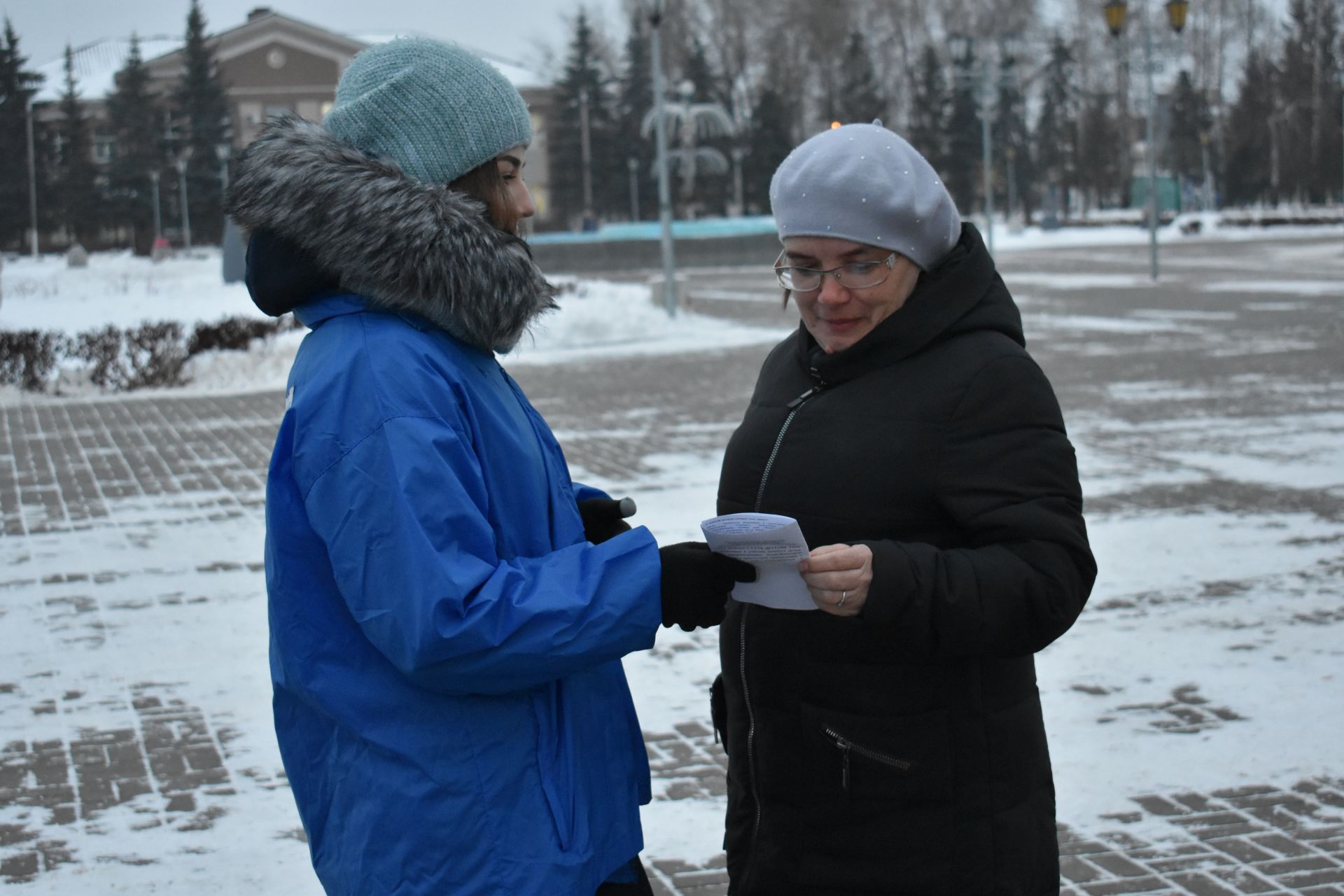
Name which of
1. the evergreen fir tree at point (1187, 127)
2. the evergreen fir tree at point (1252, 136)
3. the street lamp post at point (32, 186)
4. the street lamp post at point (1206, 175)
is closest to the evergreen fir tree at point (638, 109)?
the evergreen fir tree at point (1187, 127)

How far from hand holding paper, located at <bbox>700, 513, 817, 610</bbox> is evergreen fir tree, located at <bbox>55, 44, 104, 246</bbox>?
2998 inches

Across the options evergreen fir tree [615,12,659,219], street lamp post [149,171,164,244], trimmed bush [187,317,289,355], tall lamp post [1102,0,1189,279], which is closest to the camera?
trimmed bush [187,317,289,355]

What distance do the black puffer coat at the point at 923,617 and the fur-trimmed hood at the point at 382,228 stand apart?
1.88 ft

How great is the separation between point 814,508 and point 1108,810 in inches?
100

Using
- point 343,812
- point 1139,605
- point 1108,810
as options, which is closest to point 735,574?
point 343,812

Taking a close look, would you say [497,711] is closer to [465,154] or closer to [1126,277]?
[465,154]

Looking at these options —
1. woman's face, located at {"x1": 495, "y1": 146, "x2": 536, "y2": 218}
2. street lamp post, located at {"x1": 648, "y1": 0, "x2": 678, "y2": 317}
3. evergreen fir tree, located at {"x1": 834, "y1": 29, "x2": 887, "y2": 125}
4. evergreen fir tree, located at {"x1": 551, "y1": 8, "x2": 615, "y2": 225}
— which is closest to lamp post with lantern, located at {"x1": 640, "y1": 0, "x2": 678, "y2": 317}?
street lamp post, located at {"x1": 648, "y1": 0, "x2": 678, "y2": 317}

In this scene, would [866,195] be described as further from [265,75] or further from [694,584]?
[265,75]

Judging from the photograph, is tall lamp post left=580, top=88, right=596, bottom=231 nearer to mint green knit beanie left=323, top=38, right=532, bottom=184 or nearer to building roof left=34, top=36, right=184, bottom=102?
building roof left=34, top=36, right=184, bottom=102

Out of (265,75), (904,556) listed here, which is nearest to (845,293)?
(904,556)

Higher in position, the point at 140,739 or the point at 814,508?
the point at 814,508

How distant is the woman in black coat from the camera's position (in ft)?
6.75

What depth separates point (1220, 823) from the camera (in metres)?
4.14

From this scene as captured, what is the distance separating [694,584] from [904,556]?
32 cm
